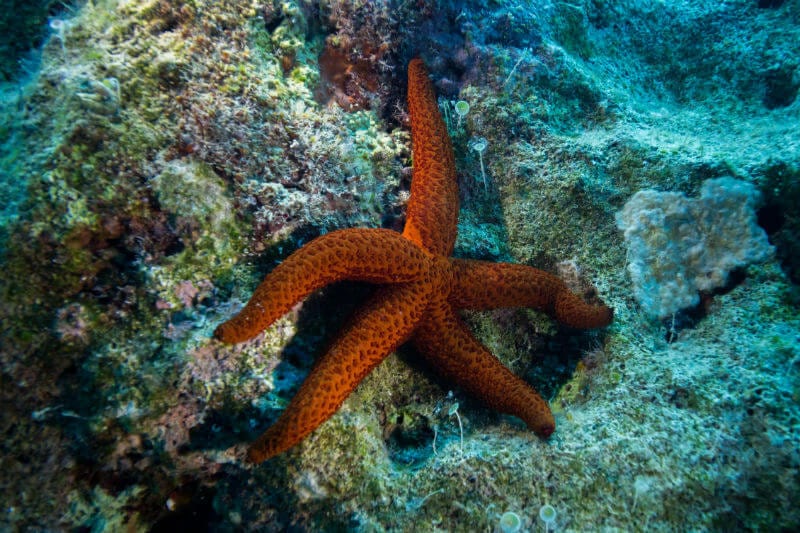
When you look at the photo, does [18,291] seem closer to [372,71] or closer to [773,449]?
[372,71]

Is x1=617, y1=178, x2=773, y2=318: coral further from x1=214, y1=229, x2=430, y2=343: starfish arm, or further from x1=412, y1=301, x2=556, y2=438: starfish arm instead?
x1=214, y1=229, x2=430, y2=343: starfish arm

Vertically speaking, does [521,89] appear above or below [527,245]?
above

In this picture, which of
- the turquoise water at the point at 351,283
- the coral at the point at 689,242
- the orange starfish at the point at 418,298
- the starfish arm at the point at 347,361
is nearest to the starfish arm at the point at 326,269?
the orange starfish at the point at 418,298

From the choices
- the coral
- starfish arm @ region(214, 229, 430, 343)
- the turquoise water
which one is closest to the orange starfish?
starfish arm @ region(214, 229, 430, 343)

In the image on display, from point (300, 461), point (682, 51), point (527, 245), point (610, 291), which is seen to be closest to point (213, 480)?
point (300, 461)

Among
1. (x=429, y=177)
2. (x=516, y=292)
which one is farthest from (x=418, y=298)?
(x=429, y=177)

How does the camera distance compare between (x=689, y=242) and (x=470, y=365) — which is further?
(x=689, y=242)

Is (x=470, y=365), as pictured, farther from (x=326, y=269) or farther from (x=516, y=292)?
(x=326, y=269)
